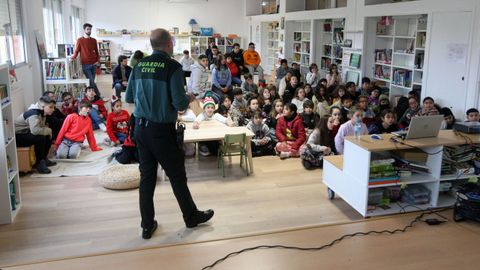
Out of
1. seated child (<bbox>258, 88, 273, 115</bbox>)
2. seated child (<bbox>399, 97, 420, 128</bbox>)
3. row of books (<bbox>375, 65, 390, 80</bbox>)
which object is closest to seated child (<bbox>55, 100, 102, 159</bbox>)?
seated child (<bbox>258, 88, 273, 115</bbox>)

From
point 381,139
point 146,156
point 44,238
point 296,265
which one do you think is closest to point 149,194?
point 146,156

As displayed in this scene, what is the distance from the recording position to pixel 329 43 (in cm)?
1127

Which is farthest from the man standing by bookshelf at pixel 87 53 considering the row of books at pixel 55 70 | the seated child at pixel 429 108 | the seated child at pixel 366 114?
the seated child at pixel 429 108

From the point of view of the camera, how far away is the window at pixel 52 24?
9.18 metres

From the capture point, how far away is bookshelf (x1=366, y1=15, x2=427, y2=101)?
779 cm

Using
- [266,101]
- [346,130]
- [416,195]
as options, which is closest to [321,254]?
[416,195]

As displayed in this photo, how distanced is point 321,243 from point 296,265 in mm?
427

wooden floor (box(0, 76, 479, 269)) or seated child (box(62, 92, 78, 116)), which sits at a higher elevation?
seated child (box(62, 92, 78, 116))

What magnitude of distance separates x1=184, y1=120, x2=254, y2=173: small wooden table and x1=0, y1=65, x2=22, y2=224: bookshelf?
1807mm

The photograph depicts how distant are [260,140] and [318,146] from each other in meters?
0.86

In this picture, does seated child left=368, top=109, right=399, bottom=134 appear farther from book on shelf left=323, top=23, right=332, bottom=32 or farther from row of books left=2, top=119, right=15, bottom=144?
book on shelf left=323, top=23, right=332, bottom=32

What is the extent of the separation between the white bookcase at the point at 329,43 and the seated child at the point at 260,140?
4.70m

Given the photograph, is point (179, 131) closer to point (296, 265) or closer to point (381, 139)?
point (296, 265)

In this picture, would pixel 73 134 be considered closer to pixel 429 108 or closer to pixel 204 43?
pixel 429 108
